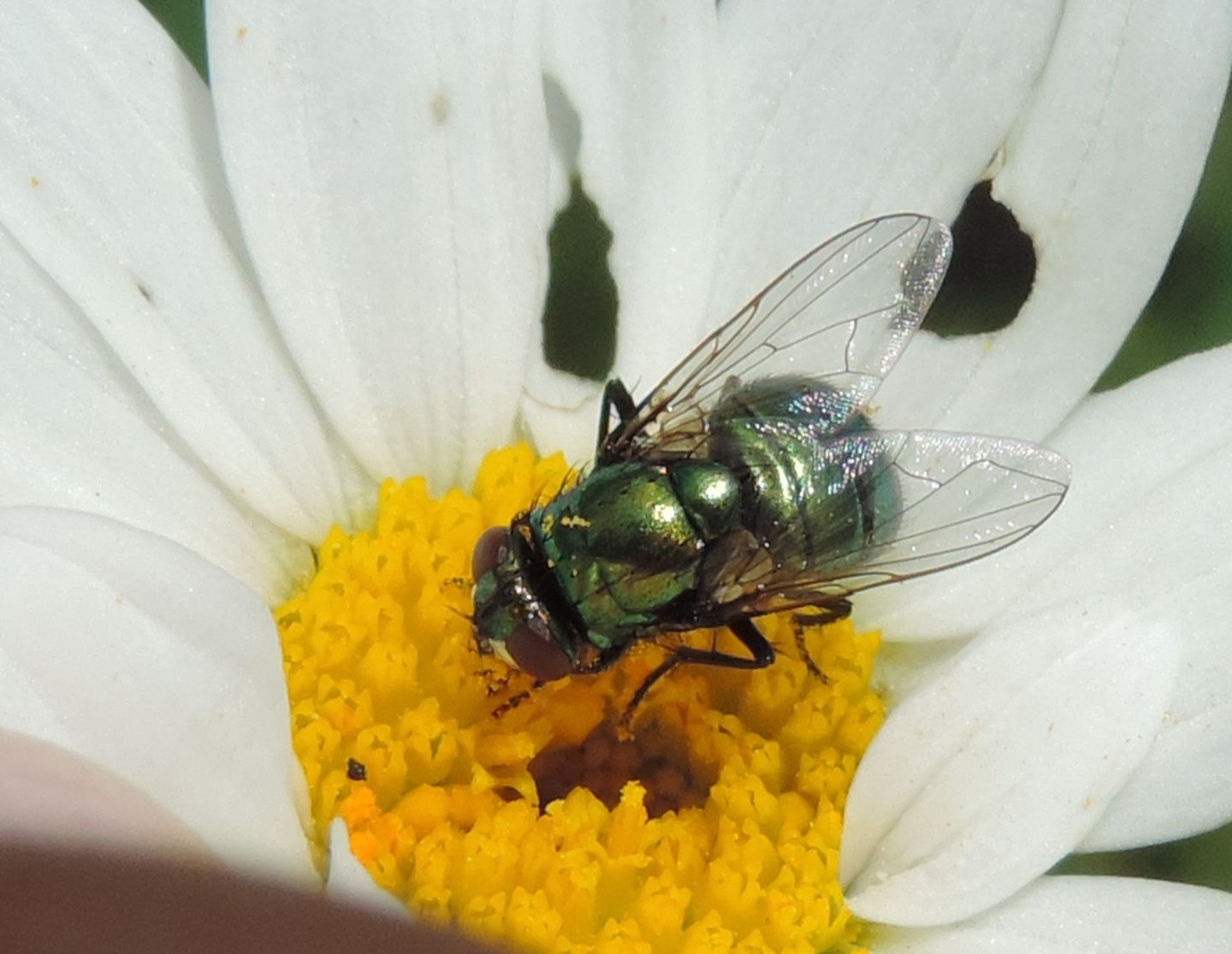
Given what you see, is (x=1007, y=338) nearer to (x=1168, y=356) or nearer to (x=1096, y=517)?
(x=1096, y=517)

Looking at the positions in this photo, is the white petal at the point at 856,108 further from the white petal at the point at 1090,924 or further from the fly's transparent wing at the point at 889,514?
the white petal at the point at 1090,924

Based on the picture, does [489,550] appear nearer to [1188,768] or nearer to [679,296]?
[679,296]

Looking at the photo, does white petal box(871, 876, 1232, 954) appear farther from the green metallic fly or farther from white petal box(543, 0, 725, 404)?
white petal box(543, 0, 725, 404)

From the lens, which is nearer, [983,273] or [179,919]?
[179,919]

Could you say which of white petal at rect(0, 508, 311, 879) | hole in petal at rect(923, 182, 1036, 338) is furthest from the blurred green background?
white petal at rect(0, 508, 311, 879)

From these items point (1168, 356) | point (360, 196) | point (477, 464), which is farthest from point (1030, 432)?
point (360, 196)

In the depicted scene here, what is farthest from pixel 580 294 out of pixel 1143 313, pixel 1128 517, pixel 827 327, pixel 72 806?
pixel 72 806

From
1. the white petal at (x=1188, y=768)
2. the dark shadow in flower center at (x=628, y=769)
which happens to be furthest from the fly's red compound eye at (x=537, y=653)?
the white petal at (x=1188, y=768)
